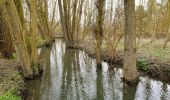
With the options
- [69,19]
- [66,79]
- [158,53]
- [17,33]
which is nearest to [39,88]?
[66,79]

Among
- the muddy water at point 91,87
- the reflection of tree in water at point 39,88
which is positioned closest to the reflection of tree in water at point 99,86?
the muddy water at point 91,87

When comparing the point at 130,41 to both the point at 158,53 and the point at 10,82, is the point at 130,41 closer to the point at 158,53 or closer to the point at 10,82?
the point at 10,82

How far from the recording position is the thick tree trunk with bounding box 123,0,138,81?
959cm

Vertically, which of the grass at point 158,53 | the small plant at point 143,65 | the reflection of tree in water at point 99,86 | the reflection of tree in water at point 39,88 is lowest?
the reflection of tree in water at point 99,86

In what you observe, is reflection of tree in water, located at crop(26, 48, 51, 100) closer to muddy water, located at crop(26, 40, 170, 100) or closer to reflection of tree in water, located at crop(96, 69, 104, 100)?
muddy water, located at crop(26, 40, 170, 100)

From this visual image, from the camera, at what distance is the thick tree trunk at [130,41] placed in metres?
9.59

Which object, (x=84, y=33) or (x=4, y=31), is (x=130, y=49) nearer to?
(x=4, y=31)

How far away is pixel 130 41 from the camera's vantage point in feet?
32.1

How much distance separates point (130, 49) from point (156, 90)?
1.66m

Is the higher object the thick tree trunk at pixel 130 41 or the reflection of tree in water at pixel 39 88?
the thick tree trunk at pixel 130 41

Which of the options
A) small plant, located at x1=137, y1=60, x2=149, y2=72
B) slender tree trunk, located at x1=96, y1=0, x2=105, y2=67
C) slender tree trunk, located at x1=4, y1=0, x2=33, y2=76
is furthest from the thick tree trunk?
slender tree trunk, located at x1=4, y1=0, x2=33, y2=76

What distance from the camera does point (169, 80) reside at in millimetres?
10148

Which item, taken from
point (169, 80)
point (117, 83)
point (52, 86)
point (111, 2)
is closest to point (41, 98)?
point (52, 86)

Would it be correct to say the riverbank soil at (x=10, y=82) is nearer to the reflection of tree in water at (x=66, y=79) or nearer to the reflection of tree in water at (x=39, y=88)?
the reflection of tree in water at (x=39, y=88)
